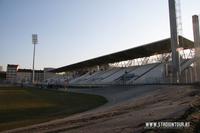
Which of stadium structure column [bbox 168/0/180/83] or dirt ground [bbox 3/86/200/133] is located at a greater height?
stadium structure column [bbox 168/0/180/83]

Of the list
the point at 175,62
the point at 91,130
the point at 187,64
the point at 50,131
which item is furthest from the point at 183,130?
the point at 187,64

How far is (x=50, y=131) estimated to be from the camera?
11.1 metres

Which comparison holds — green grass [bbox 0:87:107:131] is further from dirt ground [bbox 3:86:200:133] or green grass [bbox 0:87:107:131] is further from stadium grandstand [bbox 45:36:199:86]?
stadium grandstand [bbox 45:36:199:86]

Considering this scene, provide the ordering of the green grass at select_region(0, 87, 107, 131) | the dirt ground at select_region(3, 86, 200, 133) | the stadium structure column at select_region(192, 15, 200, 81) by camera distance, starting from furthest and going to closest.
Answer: the stadium structure column at select_region(192, 15, 200, 81), the green grass at select_region(0, 87, 107, 131), the dirt ground at select_region(3, 86, 200, 133)

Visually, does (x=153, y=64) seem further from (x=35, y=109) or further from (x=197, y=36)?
(x=35, y=109)

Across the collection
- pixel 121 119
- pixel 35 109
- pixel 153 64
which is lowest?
pixel 35 109

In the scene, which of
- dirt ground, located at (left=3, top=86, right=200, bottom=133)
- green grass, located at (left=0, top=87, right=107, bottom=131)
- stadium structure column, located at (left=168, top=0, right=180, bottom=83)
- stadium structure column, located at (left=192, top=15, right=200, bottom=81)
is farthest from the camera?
stadium structure column, located at (left=192, top=15, right=200, bottom=81)

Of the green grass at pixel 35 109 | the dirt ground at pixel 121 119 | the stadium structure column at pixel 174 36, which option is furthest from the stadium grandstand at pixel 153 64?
the dirt ground at pixel 121 119

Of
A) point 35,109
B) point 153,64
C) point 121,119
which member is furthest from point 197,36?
point 121,119

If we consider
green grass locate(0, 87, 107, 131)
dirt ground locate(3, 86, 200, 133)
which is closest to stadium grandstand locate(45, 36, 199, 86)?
green grass locate(0, 87, 107, 131)

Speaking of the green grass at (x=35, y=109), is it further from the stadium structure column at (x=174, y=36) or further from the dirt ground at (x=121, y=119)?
the stadium structure column at (x=174, y=36)

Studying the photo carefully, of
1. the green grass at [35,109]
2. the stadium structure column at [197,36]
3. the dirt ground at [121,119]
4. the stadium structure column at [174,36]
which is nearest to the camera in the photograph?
Result: the dirt ground at [121,119]

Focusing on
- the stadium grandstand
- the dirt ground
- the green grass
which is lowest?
the green grass

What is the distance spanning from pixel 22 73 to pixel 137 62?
139 meters
